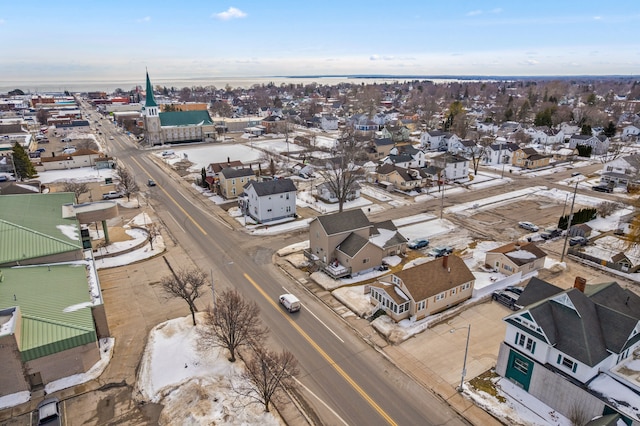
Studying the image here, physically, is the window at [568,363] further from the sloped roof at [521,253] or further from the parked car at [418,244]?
the parked car at [418,244]

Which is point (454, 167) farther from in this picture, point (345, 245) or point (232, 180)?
point (345, 245)

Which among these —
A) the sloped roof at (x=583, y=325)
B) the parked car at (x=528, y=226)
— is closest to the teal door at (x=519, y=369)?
the sloped roof at (x=583, y=325)

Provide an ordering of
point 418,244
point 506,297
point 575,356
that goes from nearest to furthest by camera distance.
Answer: point 575,356 < point 506,297 < point 418,244

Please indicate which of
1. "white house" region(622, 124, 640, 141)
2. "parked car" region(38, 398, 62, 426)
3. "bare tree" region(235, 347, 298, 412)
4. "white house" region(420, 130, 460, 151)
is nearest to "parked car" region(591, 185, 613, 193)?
"white house" region(420, 130, 460, 151)

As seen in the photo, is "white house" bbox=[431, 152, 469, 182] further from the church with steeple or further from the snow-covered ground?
the church with steeple

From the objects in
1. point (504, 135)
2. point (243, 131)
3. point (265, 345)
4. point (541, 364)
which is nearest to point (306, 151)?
point (243, 131)

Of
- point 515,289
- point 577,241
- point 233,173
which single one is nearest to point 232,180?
point 233,173

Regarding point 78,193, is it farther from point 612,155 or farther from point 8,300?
point 612,155
